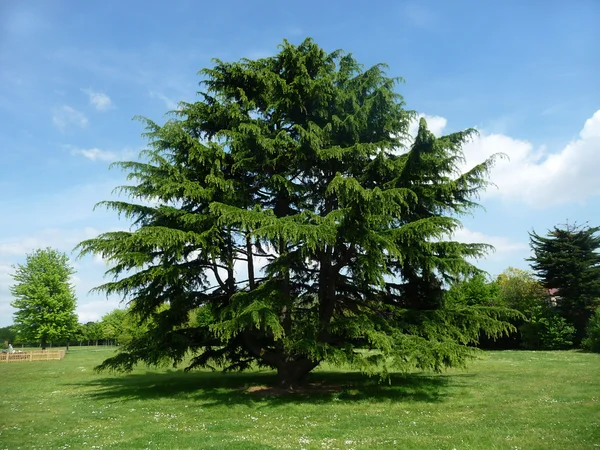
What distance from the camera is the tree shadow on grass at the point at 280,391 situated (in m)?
12.6

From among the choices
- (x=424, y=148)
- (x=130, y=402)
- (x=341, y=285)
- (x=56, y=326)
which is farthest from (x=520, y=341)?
(x=56, y=326)

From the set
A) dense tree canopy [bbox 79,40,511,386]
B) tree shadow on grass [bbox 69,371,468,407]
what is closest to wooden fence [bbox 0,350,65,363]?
tree shadow on grass [bbox 69,371,468,407]

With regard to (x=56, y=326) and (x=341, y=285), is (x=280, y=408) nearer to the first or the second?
(x=341, y=285)

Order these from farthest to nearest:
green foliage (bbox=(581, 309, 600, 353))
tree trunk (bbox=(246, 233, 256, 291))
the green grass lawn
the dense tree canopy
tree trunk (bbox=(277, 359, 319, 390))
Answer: green foliage (bbox=(581, 309, 600, 353))
tree trunk (bbox=(246, 233, 256, 291))
tree trunk (bbox=(277, 359, 319, 390))
the dense tree canopy
the green grass lawn

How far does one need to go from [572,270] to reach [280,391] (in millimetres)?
30348

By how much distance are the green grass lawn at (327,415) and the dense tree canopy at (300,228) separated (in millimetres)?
1204

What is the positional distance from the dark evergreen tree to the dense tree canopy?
2542 cm

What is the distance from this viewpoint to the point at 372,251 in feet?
38.0

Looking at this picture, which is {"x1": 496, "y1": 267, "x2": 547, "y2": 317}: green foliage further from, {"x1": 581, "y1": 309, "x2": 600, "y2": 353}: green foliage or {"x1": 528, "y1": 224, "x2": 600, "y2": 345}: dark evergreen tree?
{"x1": 581, "y1": 309, "x2": 600, "y2": 353}: green foliage

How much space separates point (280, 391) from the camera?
1412 centimetres

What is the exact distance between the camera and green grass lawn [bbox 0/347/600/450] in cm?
791

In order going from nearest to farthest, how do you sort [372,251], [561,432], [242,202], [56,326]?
[561,432]
[372,251]
[242,202]
[56,326]

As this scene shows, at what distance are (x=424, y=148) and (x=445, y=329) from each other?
5.28 meters

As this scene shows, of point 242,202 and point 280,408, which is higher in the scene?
point 242,202
